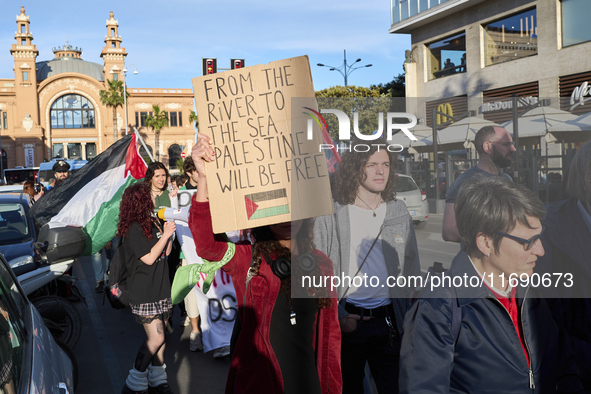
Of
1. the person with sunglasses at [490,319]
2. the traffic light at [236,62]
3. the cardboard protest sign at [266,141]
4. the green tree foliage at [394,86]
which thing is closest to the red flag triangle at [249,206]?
the cardboard protest sign at [266,141]

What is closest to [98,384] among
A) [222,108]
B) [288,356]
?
[288,356]

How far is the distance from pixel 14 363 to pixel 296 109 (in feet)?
5.25

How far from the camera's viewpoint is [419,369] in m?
1.91

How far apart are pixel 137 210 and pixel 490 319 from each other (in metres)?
2.96

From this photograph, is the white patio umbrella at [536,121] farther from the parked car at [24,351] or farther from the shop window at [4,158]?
the shop window at [4,158]

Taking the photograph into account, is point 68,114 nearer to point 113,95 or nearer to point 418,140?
point 113,95

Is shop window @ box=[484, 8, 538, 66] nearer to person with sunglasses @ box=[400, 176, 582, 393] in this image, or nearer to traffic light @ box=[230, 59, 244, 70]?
traffic light @ box=[230, 59, 244, 70]

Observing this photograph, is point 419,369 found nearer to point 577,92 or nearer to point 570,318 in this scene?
point 570,318

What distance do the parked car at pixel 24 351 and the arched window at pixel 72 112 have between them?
73837 mm

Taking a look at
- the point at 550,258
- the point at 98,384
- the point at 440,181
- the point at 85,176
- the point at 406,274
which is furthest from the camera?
the point at 85,176

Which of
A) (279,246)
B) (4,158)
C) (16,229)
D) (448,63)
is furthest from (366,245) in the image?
(4,158)

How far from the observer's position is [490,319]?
6.46ft

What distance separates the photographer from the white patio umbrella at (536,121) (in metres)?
2.51

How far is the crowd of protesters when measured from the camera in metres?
1.96
